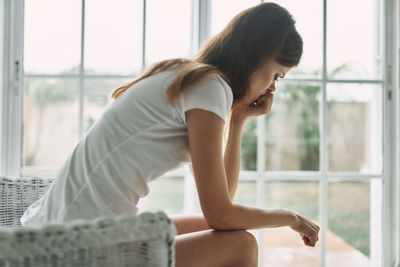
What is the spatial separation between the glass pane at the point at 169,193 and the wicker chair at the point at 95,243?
1.05 meters

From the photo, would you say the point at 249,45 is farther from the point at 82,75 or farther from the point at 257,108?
the point at 82,75

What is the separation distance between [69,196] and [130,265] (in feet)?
1.00

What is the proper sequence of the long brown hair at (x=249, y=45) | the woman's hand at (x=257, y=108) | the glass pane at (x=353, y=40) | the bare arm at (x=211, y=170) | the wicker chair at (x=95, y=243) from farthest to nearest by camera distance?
the glass pane at (x=353, y=40), the woman's hand at (x=257, y=108), the long brown hair at (x=249, y=45), the bare arm at (x=211, y=170), the wicker chair at (x=95, y=243)

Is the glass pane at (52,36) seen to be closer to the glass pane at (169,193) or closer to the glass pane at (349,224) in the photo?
the glass pane at (169,193)

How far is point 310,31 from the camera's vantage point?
1.76 meters

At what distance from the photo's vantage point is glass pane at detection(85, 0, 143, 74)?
67.3 inches

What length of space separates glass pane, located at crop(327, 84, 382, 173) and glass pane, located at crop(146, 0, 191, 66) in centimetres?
73

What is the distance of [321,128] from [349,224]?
49 centimetres

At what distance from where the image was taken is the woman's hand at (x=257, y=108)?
4.48 ft

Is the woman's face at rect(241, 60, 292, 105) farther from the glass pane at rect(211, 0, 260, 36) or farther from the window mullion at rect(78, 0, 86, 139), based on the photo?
the window mullion at rect(78, 0, 86, 139)

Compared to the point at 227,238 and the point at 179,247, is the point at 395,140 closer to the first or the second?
the point at 227,238

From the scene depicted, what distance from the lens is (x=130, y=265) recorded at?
699 mm

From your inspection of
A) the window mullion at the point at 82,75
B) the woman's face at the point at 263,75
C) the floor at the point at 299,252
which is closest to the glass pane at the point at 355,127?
the floor at the point at 299,252

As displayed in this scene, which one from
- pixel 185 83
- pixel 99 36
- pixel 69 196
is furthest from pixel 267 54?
pixel 99 36
